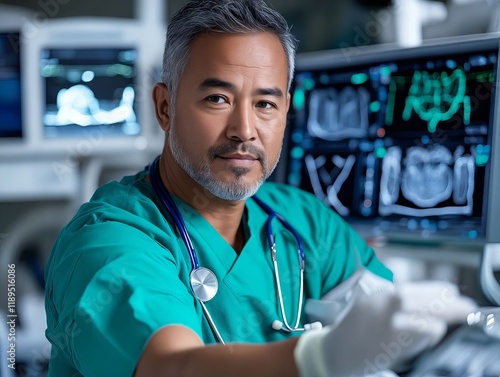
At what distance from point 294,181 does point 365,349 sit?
1131 millimetres

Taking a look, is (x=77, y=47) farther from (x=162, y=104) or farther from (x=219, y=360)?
(x=219, y=360)

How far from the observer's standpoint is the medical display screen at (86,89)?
2.23m

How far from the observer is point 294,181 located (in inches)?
66.8

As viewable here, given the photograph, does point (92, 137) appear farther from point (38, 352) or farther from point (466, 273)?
point (466, 273)

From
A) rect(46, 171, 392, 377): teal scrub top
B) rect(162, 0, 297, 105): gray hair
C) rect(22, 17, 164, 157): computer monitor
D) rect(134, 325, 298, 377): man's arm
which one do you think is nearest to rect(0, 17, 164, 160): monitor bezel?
rect(22, 17, 164, 157): computer monitor

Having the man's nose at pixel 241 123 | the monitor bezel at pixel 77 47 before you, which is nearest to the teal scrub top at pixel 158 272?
the man's nose at pixel 241 123

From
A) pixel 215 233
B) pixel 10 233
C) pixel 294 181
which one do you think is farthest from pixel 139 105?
pixel 215 233

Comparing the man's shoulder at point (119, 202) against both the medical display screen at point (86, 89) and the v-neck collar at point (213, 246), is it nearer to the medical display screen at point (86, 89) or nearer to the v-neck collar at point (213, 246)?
the v-neck collar at point (213, 246)

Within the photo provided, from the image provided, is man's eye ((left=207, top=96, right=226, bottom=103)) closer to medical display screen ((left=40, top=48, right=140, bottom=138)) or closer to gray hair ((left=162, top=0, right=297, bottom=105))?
gray hair ((left=162, top=0, right=297, bottom=105))

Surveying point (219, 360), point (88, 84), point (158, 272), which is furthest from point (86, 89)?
point (219, 360)

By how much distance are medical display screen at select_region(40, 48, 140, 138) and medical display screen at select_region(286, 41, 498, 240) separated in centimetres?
80

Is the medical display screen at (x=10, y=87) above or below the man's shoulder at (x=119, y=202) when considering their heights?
above

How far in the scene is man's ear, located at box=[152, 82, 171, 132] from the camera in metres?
1.06

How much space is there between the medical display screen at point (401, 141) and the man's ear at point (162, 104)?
2.13ft
